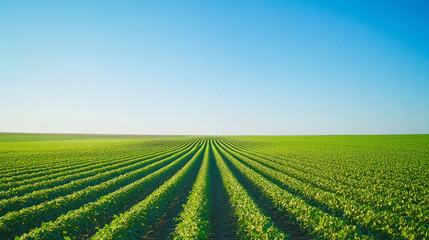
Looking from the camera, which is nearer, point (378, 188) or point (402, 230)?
point (402, 230)

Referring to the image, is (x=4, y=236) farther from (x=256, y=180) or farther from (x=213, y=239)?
(x=256, y=180)

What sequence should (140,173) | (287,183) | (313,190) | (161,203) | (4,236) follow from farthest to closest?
(140,173)
(287,183)
(313,190)
(161,203)
(4,236)

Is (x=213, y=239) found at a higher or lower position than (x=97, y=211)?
lower

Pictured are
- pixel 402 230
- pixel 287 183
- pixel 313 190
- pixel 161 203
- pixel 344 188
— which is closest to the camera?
pixel 402 230

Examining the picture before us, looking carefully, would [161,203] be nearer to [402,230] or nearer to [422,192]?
[402,230]

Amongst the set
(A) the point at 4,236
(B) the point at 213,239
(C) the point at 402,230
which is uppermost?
(C) the point at 402,230

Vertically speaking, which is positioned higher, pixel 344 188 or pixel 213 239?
pixel 344 188

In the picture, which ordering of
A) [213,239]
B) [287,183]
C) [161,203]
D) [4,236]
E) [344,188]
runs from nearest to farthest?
[4,236] < [213,239] < [161,203] < [344,188] < [287,183]

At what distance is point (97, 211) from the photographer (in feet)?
33.6

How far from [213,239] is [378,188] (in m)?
13.0

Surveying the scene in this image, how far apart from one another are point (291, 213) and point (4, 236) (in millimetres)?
12867

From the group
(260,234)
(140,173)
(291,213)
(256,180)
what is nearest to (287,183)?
(256,180)

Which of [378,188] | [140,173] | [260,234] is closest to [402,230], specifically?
[260,234]

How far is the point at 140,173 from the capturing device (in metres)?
21.5
